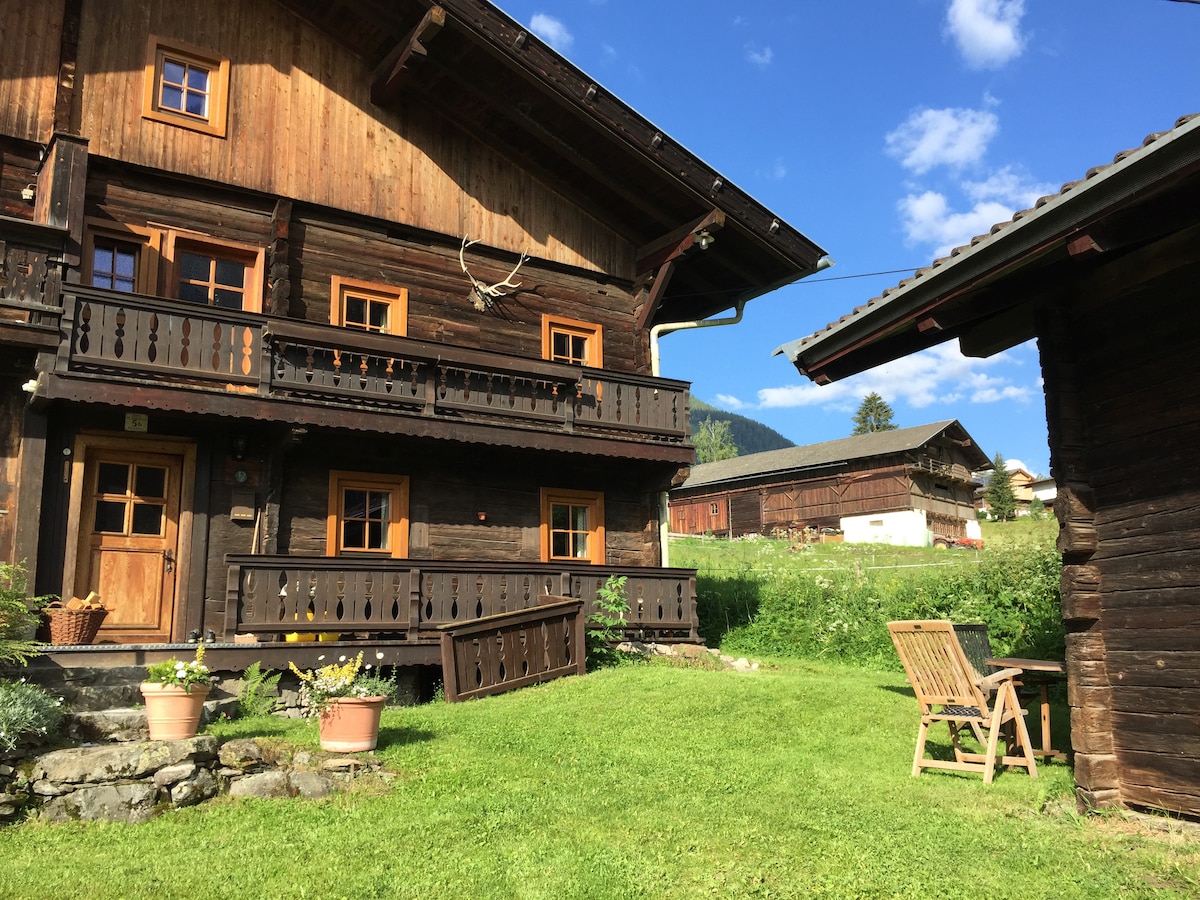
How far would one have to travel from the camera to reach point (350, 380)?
13180 millimetres

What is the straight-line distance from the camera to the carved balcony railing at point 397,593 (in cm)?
1166

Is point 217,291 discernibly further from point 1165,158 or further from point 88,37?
point 1165,158

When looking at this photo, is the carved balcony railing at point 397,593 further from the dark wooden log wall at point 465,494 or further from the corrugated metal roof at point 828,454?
the corrugated metal roof at point 828,454

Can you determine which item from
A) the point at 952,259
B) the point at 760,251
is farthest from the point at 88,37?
the point at 952,259

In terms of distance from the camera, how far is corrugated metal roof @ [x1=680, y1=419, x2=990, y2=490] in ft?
138

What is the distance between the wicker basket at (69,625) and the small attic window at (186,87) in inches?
261

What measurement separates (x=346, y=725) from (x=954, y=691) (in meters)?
4.81

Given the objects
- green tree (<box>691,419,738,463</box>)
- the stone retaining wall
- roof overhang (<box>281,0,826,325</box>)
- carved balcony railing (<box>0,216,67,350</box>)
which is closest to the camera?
the stone retaining wall

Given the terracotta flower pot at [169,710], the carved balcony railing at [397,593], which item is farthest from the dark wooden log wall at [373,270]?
the terracotta flower pot at [169,710]

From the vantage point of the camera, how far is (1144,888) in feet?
16.5

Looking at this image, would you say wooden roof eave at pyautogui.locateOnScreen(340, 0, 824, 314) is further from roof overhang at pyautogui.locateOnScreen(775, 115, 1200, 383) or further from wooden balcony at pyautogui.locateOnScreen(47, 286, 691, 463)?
roof overhang at pyautogui.locateOnScreen(775, 115, 1200, 383)

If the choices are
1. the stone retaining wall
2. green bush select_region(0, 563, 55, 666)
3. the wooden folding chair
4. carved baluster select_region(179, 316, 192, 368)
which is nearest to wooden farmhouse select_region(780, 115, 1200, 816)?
the wooden folding chair

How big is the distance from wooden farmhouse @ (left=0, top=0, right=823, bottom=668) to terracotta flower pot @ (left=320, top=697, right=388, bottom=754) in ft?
11.4

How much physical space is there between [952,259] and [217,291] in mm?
10392
